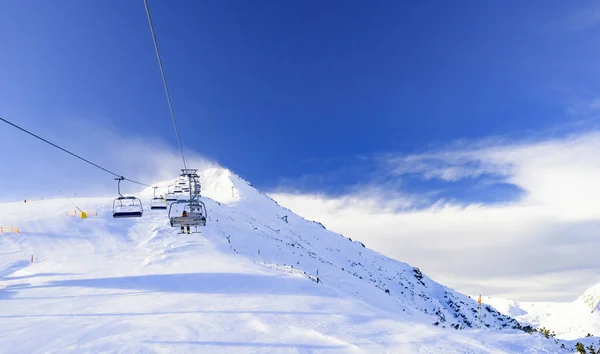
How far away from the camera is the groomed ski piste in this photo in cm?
1105

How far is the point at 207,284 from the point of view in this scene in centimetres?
2128

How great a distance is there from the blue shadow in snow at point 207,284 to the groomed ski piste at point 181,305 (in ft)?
0.22

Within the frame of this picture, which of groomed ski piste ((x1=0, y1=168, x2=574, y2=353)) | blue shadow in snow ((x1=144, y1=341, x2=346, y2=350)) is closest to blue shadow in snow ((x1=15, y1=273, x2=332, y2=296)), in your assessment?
groomed ski piste ((x1=0, y1=168, x2=574, y2=353))

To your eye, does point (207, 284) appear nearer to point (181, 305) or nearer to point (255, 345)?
point (181, 305)

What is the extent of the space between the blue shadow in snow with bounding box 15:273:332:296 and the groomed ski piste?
7 centimetres

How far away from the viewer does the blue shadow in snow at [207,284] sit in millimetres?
19889

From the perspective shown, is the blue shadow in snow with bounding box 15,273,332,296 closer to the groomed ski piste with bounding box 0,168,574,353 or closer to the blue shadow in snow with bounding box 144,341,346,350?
the groomed ski piste with bounding box 0,168,574,353

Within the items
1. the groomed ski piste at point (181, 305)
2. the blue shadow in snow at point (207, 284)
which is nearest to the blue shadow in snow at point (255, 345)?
the groomed ski piste at point (181, 305)

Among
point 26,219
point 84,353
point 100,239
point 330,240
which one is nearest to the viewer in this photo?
point 84,353

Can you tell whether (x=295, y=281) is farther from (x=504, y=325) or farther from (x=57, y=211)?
(x=504, y=325)

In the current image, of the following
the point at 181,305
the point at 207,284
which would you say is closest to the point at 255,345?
the point at 181,305

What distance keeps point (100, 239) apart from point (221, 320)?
2945cm

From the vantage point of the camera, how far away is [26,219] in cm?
4331

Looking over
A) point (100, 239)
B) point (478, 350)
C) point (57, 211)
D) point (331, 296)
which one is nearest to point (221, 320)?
point (331, 296)
